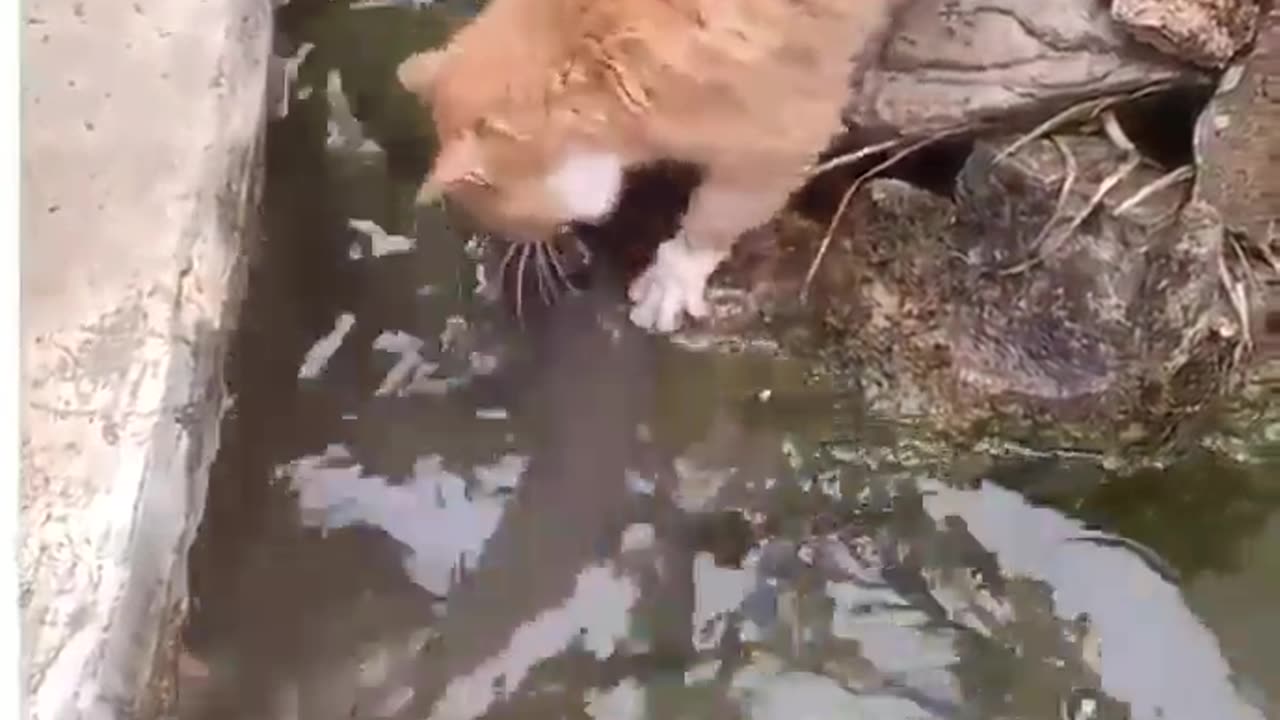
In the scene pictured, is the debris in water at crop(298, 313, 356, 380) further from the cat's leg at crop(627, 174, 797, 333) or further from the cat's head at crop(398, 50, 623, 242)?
the cat's leg at crop(627, 174, 797, 333)

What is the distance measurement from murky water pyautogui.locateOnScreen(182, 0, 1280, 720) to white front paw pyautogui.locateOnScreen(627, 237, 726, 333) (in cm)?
2

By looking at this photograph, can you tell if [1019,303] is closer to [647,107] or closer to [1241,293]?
[1241,293]

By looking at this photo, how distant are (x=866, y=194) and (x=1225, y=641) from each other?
1.34 ft

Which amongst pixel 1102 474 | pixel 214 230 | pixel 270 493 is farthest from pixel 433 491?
pixel 1102 474

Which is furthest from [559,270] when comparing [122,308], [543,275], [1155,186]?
[1155,186]

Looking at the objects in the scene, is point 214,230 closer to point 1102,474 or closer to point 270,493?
point 270,493

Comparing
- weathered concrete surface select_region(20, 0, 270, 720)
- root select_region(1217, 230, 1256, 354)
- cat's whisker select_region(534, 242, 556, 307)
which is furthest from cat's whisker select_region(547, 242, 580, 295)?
root select_region(1217, 230, 1256, 354)

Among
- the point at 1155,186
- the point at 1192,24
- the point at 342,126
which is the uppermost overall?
the point at 1192,24

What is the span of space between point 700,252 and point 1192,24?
15.3 inches

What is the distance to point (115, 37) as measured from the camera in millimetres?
1298

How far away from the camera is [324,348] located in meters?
1.25

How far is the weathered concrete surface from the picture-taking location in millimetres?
1079

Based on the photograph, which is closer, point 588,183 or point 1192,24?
point 1192,24

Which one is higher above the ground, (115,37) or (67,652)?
(115,37)
